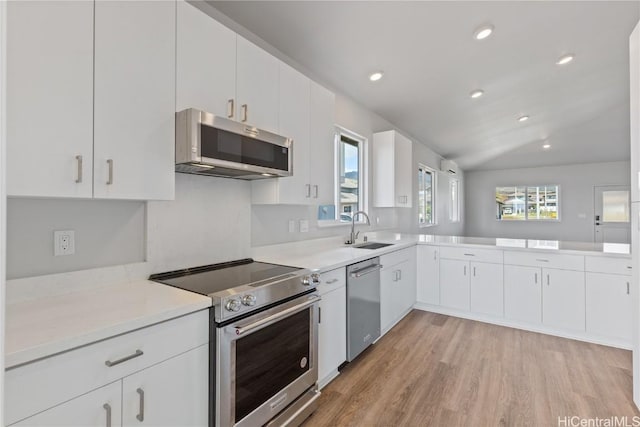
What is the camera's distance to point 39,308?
1227 millimetres

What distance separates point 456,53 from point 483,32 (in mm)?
307

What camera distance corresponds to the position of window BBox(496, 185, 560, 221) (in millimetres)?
8805

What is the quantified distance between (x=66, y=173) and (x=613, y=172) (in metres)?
11.0

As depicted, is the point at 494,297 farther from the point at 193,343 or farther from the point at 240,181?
the point at 193,343

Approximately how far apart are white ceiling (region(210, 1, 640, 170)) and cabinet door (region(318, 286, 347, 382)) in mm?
2089

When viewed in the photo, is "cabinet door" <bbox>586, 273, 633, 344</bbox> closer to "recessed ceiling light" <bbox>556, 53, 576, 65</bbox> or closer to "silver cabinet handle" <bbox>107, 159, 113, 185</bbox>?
"recessed ceiling light" <bbox>556, 53, 576, 65</bbox>

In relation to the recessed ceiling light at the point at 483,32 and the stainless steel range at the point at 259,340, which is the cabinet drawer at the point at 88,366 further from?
the recessed ceiling light at the point at 483,32

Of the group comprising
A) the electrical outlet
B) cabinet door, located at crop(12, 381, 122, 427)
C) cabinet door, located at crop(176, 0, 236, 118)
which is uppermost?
cabinet door, located at crop(176, 0, 236, 118)

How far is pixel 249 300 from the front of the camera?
1.50 metres

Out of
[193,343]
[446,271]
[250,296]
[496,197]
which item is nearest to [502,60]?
[446,271]

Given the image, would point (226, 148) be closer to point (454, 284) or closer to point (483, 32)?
point (483, 32)

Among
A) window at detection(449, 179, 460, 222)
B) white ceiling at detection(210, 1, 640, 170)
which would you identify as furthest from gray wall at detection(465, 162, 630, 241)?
white ceiling at detection(210, 1, 640, 170)

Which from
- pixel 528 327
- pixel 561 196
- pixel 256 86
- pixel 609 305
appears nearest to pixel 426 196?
pixel 528 327

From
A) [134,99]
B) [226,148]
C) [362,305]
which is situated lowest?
[362,305]
